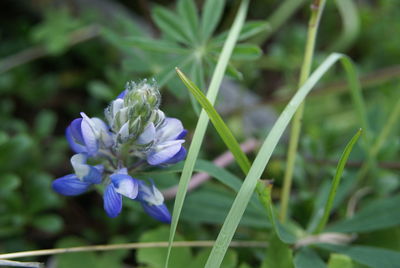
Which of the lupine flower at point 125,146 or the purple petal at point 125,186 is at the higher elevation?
the lupine flower at point 125,146

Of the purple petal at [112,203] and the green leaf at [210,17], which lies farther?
the green leaf at [210,17]

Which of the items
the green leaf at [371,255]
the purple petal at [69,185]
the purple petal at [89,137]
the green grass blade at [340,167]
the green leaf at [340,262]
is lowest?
the green leaf at [371,255]

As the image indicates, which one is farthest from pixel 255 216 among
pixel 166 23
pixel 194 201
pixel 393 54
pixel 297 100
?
pixel 393 54

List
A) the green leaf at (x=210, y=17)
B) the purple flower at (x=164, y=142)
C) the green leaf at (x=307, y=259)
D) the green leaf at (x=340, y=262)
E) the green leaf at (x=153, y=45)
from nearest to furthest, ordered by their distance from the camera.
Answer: the purple flower at (x=164, y=142) → the green leaf at (x=340, y=262) → the green leaf at (x=307, y=259) → the green leaf at (x=153, y=45) → the green leaf at (x=210, y=17)

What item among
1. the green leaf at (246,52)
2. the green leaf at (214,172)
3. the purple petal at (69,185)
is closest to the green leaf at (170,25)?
the green leaf at (246,52)

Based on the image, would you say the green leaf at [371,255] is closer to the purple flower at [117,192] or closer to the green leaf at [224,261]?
the green leaf at [224,261]

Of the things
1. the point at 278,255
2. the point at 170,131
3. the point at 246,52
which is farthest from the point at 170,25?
the point at 278,255
